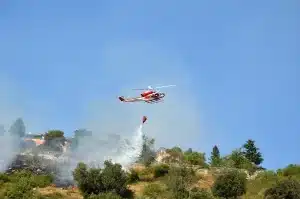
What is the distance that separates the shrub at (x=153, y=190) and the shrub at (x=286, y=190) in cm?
1384

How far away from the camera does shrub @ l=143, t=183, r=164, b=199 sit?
212 ft

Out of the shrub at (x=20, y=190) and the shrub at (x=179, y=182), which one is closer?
the shrub at (x=179, y=182)

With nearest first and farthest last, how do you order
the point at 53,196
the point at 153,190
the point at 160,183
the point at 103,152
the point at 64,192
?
1. the point at 53,196
2. the point at 153,190
3. the point at 64,192
4. the point at 160,183
5. the point at 103,152

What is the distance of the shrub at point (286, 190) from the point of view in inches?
2205

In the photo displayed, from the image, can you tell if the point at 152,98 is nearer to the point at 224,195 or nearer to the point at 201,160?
the point at 224,195

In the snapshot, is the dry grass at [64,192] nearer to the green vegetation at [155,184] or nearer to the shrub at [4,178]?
the green vegetation at [155,184]

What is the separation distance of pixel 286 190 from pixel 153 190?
17444mm

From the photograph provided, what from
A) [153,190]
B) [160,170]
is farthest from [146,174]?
[153,190]

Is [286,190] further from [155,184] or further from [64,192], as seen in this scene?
[64,192]

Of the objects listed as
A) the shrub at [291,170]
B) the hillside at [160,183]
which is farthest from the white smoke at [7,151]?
the shrub at [291,170]

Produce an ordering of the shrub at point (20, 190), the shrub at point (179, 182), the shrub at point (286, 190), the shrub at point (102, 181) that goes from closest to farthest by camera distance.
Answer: the shrub at point (286, 190)
the shrub at point (179, 182)
the shrub at point (20, 190)
the shrub at point (102, 181)

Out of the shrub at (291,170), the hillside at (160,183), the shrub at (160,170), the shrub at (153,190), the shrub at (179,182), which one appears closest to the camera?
the shrub at (179,182)

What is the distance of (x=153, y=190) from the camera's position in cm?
6588

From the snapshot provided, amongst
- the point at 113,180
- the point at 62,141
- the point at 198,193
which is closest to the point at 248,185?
the point at 198,193
